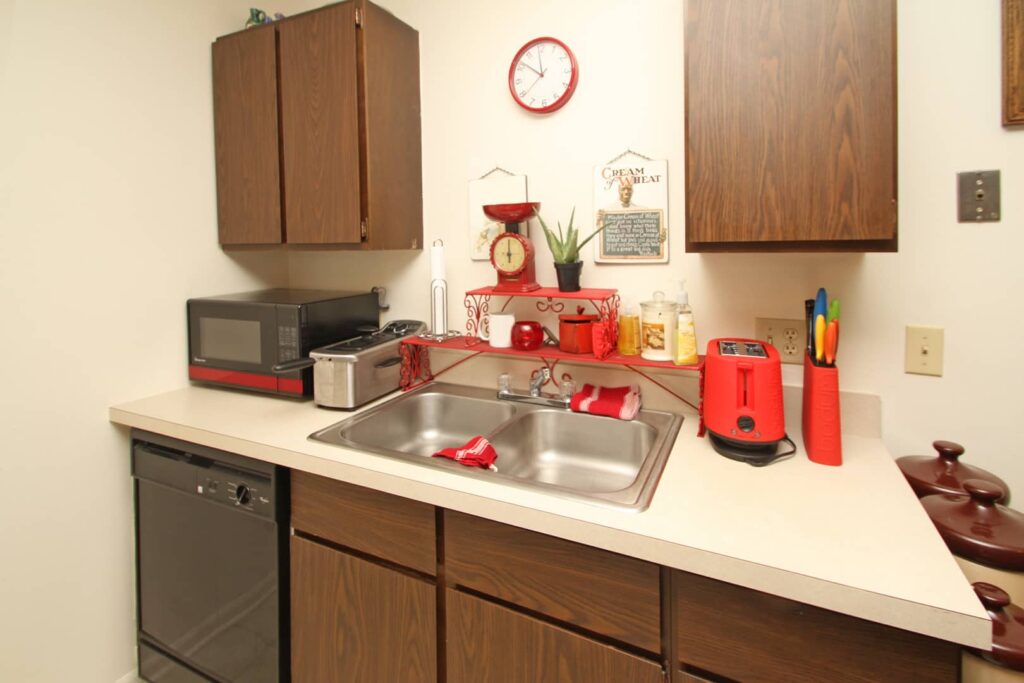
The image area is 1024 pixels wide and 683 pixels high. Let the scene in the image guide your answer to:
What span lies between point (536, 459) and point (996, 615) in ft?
3.22

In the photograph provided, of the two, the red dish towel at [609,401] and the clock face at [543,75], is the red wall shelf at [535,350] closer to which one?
the red dish towel at [609,401]

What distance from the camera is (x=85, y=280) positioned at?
1.53m

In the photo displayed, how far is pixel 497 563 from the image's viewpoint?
3.43ft

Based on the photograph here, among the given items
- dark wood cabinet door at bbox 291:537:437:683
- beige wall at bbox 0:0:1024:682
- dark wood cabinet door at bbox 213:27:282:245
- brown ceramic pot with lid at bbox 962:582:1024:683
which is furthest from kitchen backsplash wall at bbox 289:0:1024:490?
dark wood cabinet door at bbox 291:537:437:683

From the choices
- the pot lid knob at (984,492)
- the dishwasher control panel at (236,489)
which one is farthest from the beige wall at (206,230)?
the dishwasher control panel at (236,489)

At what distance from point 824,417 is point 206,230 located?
6.69ft

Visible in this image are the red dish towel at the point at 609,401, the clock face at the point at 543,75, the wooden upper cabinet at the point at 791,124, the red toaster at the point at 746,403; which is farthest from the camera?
the clock face at the point at 543,75

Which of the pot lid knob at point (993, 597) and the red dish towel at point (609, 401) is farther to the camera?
the red dish towel at point (609, 401)

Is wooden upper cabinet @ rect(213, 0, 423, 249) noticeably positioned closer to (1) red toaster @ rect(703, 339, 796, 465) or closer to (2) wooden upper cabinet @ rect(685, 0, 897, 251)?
(2) wooden upper cabinet @ rect(685, 0, 897, 251)

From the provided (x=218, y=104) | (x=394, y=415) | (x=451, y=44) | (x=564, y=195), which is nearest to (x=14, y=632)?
(x=394, y=415)

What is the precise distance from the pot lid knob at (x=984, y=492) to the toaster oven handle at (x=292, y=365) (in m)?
1.60

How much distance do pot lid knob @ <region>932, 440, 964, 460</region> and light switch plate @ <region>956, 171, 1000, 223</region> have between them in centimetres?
50

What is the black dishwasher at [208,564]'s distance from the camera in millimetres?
1331

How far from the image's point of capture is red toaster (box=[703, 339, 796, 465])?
1.11 meters
